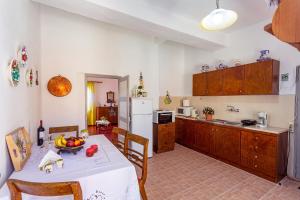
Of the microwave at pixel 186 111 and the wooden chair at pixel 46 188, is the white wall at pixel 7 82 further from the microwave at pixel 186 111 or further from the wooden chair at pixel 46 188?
the microwave at pixel 186 111

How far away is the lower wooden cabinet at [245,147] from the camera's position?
2533 mm

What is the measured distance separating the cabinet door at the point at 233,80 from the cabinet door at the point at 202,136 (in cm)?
88

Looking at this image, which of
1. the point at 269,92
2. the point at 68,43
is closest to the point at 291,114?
the point at 269,92

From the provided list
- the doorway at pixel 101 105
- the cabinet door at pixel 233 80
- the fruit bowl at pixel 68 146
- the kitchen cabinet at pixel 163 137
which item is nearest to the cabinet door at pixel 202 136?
the kitchen cabinet at pixel 163 137

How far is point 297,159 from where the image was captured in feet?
8.42

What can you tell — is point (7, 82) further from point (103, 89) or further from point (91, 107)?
point (103, 89)

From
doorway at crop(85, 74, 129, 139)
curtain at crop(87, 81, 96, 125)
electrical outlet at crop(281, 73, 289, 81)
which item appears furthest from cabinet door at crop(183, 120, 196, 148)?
curtain at crop(87, 81, 96, 125)

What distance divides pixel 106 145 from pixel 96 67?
2.16m

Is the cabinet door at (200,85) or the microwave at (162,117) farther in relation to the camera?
the cabinet door at (200,85)

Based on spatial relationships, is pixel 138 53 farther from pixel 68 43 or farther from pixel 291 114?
pixel 291 114

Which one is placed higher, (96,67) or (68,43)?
(68,43)

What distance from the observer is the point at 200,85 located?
411cm

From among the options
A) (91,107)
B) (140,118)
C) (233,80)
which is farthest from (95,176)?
(91,107)

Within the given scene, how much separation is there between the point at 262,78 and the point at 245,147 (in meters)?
1.26
